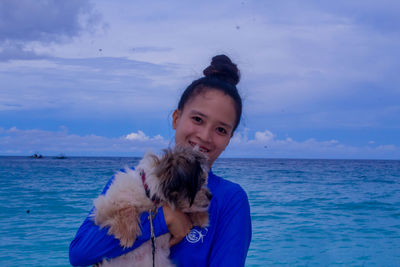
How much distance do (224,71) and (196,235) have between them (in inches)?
52.8

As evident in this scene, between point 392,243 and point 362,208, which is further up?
point 362,208

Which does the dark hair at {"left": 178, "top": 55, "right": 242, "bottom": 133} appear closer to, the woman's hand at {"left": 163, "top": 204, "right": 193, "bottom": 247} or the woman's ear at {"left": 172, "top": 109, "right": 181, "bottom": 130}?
the woman's ear at {"left": 172, "top": 109, "right": 181, "bottom": 130}

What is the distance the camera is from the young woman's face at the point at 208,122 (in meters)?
2.64

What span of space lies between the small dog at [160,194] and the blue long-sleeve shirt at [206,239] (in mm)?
73

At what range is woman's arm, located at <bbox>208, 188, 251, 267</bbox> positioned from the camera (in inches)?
88.4

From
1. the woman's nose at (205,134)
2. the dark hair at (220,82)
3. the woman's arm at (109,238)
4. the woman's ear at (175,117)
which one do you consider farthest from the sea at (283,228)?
the woman's arm at (109,238)

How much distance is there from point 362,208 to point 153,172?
53.0 feet

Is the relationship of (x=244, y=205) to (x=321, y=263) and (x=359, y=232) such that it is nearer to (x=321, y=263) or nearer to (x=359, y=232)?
(x=321, y=263)

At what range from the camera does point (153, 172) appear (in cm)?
259

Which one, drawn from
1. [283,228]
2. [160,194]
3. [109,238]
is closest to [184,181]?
[160,194]

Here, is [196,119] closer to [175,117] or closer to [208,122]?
[208,122]

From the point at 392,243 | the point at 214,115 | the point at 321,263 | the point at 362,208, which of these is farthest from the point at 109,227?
the point at 362,208

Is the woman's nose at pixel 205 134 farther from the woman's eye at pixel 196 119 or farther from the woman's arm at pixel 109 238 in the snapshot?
→ the woman's arm at pixel 109 238

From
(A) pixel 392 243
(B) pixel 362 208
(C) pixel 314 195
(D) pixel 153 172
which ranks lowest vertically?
(D) pixel 153 172
